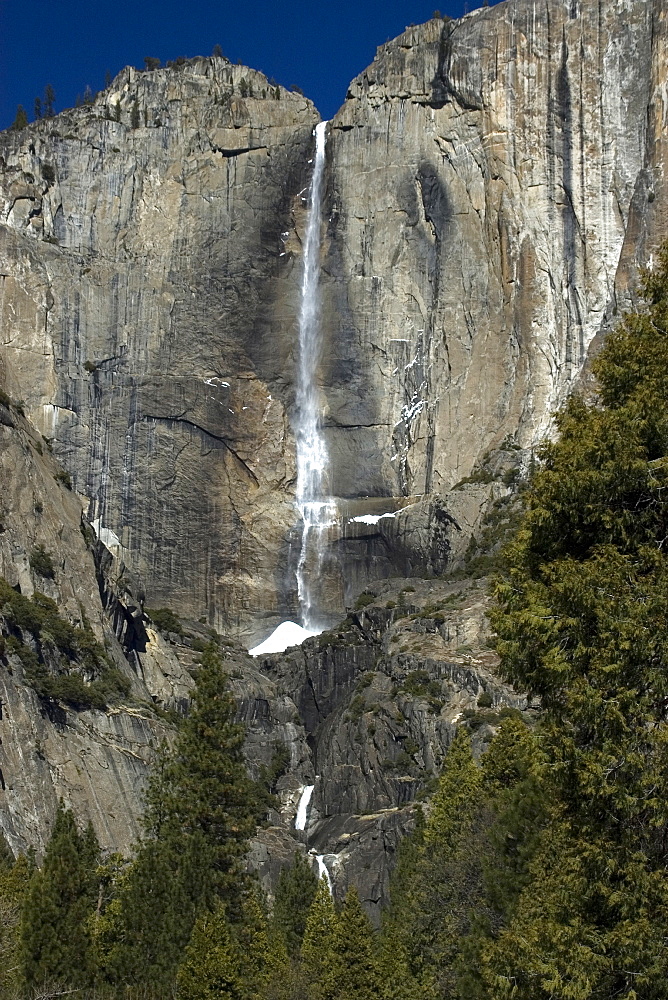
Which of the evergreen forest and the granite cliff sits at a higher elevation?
the granite cliff

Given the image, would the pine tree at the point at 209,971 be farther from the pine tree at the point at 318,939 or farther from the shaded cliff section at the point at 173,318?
the shaded cliff section at the point at 173,318

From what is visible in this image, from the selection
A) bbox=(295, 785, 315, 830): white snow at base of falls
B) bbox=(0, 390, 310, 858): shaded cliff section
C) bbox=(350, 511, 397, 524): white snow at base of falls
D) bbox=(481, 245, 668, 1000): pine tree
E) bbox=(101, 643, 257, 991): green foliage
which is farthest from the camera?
bbox=(350, 511, 397, 524): white snow at base of falls

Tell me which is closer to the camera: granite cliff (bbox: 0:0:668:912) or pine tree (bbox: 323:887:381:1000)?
pine tree (bbox: 323:887:381:1000)

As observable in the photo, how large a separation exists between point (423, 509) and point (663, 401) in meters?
77.0

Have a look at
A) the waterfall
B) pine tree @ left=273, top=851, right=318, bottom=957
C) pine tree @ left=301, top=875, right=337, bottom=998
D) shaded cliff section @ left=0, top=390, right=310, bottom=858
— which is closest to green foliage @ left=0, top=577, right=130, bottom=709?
shaded cliff section @ left=0, top=390, right=310, bottom=858

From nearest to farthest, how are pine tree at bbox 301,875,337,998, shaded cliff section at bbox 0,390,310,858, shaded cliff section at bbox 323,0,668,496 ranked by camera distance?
pine tree at bbox 301,875,337,998 < shaded cliff section at bbox 0,390,310,858 < shaded cliff section at bbox 323,0,668,496

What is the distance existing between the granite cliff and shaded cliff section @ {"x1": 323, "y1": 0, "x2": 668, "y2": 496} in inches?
6.3

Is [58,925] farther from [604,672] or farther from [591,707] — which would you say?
[604,672]

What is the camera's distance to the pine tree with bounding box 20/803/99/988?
1497 inches

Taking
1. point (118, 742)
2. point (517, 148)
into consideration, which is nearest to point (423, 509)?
point (517, 148)

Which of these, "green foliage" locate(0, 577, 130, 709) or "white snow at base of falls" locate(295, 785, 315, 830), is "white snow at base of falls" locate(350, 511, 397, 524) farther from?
"green foliage" locate(0, 577, 130, 709)

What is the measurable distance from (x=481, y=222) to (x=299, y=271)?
1339 cm

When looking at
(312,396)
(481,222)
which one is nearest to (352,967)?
(481,222)

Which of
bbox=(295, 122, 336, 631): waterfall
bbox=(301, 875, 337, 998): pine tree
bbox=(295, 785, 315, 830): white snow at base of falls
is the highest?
bbox=(295, 122, 336, 631): waterfall
